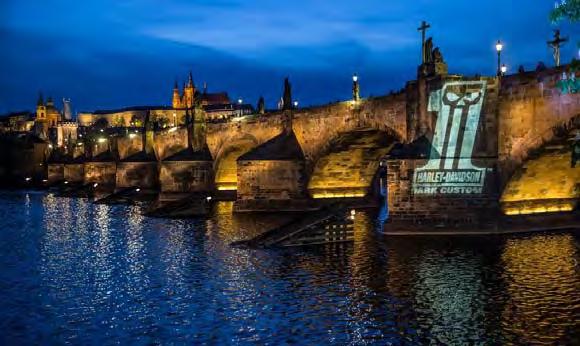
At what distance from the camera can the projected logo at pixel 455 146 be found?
96.7 feet

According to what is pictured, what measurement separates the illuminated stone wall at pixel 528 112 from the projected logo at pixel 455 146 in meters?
1.17

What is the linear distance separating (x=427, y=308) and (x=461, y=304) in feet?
3.53

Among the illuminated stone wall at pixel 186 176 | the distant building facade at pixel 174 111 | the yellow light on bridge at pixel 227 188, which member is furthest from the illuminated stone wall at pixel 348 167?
the distant building facade at pixel 174 111

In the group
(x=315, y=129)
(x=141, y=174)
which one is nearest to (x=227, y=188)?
(x=141, y=174)

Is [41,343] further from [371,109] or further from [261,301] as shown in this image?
[371,109]

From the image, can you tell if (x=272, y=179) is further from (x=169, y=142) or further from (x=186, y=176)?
(x=169, y=142)

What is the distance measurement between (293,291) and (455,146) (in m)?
14.5

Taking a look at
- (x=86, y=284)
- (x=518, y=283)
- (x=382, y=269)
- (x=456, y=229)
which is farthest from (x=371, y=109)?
(x=86, y=284)

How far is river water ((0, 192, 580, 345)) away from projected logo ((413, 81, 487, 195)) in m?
2.91

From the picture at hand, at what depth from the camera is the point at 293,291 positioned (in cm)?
1889

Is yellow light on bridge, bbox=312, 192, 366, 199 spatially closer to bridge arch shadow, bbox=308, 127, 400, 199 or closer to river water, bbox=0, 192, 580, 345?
bridge arch shadow, bbox=308, 127, 400, 199

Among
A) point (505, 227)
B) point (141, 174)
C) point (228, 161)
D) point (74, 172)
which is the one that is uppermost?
point (228, 161)

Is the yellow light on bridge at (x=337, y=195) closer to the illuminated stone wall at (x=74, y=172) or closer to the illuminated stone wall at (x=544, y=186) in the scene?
the illuminated stone wall at (x=544, y=186)

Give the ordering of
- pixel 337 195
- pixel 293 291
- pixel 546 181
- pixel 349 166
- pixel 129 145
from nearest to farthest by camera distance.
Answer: pixel 293 291 → pixel 546 181 → pixel 349 166 → pixel 337 195 → pixel 129 145
